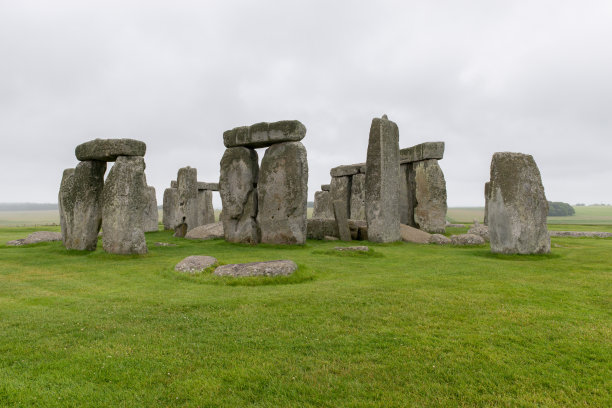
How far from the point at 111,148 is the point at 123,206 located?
1782 mm

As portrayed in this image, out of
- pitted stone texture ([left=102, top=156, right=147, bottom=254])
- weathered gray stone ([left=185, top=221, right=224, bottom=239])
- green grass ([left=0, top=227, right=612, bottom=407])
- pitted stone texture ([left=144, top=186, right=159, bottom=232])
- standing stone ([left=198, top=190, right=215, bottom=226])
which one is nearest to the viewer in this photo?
green grass ([left=0, top=227, right=612, bottom=407])

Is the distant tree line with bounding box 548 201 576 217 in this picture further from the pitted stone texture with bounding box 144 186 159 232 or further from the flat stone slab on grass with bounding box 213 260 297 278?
the flat stone slab on grass with bounding box 213 260 297 278

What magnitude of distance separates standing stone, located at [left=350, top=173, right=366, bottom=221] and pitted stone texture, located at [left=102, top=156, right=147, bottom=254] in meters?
16.1

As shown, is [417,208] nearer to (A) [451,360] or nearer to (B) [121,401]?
(A) [451,360]

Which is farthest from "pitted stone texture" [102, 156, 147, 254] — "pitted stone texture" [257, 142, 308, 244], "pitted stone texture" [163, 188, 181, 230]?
"pitted stone texture" [163, 188, 181, 230]

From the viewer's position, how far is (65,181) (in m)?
13.0

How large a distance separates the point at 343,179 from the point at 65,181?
16.7m

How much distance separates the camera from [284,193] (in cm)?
1434

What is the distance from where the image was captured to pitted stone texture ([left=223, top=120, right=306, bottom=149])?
562 inches

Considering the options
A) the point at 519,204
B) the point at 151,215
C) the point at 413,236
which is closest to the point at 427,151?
the point at 413,236

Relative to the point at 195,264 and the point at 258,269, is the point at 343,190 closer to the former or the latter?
the point at 195,264

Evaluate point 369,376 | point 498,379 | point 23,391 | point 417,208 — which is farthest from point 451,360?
point 417,208

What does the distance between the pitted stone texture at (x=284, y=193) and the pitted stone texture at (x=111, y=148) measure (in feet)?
15.2

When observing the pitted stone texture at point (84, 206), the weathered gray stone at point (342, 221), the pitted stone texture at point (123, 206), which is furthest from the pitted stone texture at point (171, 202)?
the pitted stone texture at point (123, 206)
